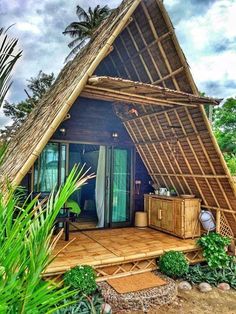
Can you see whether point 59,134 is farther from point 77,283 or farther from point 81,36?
point 81,36

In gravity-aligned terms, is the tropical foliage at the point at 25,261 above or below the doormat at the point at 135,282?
above

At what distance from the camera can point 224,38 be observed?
39.6 feet

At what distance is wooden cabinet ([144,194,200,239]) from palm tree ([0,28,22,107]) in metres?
5.23

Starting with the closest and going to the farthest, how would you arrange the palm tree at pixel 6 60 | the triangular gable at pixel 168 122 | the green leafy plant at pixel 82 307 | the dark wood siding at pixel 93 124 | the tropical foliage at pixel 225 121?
the palm tree at pixel 6 60 < the green leafy plant at pixel 82 307 < the triangular gable at pixel 168 122 < the dark wood siding at pixel 93 124 < the tropical foliage at pixel 225 121

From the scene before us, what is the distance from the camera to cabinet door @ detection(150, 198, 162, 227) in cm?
638

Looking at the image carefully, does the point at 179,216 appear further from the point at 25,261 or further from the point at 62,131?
the point at 25,261

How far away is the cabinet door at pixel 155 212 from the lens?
6383mm

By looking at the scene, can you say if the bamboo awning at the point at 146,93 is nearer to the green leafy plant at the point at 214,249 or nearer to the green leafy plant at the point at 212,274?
the green leafy plant at the point at 214,249

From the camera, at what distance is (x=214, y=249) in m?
5.04

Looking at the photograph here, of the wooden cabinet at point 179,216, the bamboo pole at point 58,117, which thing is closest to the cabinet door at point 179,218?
the wooden cabinet at point 179,216

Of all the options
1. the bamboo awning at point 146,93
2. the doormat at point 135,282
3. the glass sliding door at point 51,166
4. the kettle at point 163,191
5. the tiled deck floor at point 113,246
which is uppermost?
the bamboo awning at point 146,93

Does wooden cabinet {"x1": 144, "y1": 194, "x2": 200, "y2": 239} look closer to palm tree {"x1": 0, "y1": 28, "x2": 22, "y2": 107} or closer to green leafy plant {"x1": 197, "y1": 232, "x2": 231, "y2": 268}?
green leafy plant {"x1": 197, "y1": 232, "x2": 231, "y2": 268}

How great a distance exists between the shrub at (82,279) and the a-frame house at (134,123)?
159 cm

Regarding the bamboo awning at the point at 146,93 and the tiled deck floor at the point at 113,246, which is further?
the tiled deck floor at the point at 113,246
